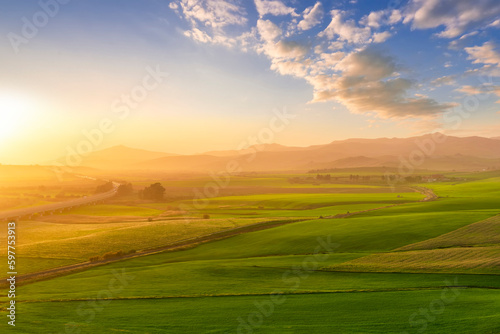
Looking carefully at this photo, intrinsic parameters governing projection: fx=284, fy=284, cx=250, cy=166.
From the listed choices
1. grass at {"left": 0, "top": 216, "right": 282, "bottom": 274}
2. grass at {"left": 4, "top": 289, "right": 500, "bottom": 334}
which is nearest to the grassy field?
grass at {"left": 4, "top": 289, "right": 500, "bottom": 334}

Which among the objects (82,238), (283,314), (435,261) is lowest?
(435,261)

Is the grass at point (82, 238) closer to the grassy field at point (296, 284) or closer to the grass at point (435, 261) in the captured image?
the grassy field at point (296, 284)

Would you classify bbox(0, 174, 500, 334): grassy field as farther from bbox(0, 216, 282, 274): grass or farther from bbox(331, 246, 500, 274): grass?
bbox(0, 216, 282, 274): grass

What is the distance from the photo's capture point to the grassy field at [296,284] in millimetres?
20172

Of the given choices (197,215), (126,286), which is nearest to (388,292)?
(126,286)

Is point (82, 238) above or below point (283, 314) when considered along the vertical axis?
above

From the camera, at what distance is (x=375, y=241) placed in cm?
4422

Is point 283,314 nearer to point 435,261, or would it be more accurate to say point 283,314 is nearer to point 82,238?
point 435,261

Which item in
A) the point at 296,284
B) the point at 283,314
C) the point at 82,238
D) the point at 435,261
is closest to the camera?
the point at 283,314

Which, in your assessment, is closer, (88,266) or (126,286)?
(126,286)

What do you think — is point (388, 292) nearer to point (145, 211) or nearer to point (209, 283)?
point (209, 283)

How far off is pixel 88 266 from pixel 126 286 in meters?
13.8

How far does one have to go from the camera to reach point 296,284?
29.2 m

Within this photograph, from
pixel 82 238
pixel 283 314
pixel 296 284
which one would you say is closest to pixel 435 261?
pixel 296 284
